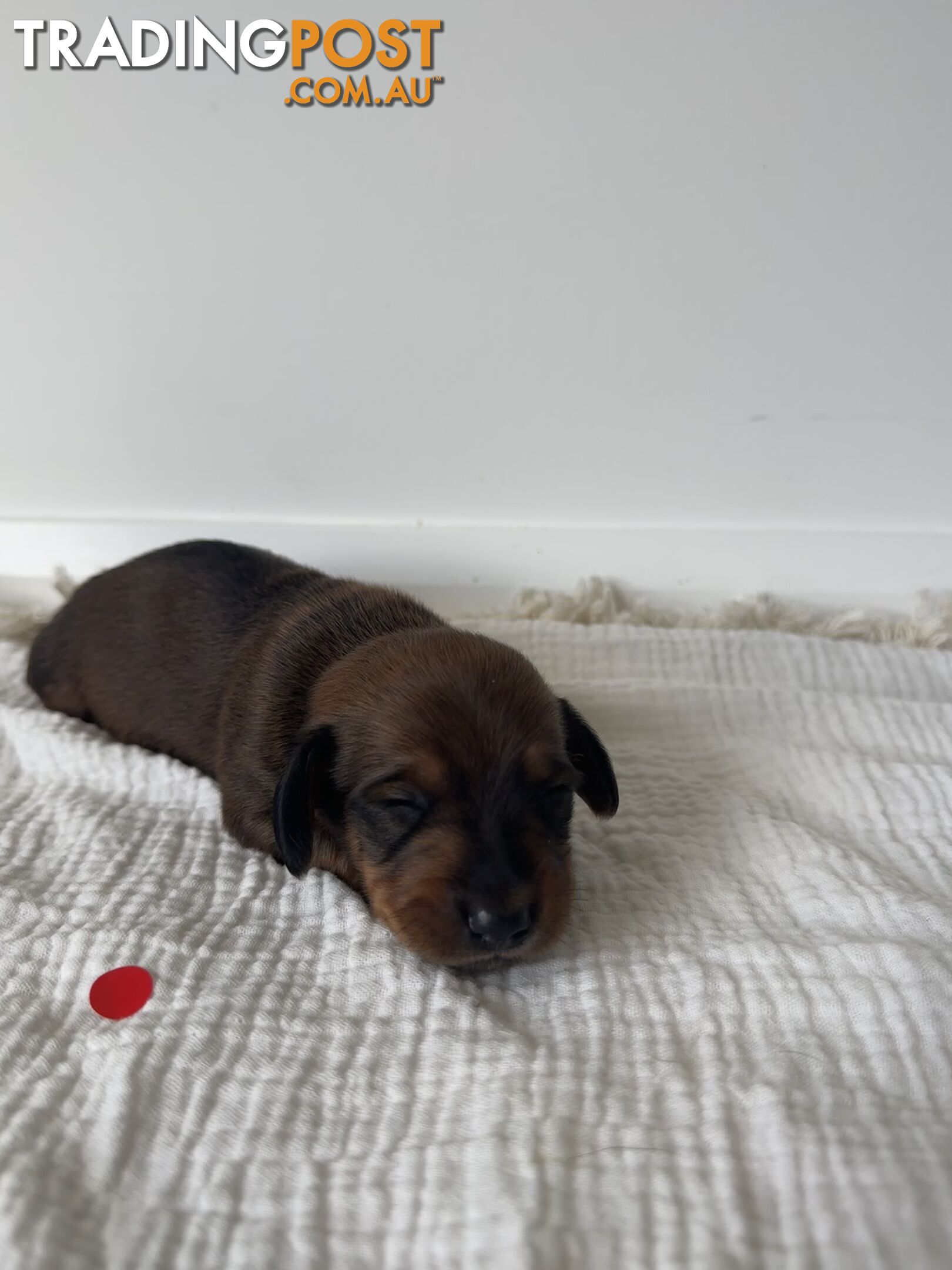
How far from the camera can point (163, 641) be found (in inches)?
76.2

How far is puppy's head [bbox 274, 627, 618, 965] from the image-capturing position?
122cm

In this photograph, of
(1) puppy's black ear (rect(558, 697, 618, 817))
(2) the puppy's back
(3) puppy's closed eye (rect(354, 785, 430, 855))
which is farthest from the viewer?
(2) the puppy's back

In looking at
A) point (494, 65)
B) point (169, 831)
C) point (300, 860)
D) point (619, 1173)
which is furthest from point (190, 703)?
point (494, 65)

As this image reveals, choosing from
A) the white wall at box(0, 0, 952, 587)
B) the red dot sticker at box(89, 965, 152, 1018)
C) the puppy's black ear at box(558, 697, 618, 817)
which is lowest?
the red dot sticker at box(89, 965, 152, 1018)

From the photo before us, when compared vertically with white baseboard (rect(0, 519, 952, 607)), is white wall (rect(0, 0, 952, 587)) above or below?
above

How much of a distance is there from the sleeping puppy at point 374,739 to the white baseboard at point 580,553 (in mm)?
629

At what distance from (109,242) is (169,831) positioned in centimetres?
155

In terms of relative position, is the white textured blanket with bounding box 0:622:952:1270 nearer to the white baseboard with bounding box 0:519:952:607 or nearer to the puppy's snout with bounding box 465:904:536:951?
the puppy's snout with bounding box 465:904:536:951

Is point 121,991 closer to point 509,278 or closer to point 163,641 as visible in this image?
point 163,641

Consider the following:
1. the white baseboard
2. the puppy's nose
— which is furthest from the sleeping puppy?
the white baseboard

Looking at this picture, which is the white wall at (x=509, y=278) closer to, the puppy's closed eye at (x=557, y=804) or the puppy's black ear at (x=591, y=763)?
the puppy's black ear at (x=591, y=763)

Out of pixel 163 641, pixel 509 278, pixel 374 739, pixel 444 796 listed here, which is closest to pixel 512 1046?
pixel 444 796

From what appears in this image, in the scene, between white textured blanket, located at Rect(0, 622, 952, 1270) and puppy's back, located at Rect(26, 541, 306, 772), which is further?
puppy's back, located at Rect(26, 541, 306, 772)

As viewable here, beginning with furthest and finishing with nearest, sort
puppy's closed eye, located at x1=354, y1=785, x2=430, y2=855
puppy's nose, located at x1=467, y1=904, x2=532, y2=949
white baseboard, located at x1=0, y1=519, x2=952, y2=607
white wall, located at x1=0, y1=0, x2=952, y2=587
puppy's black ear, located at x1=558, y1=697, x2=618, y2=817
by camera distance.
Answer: white baseboard, located at x1=0, y1=519, x2=952, y2=607, white wall, located at x1=0, y1=0, x2=952, y2=587, puppy's black ear, located at x1=558, y1=697, x2=618, y2=817, puppy's closed eye, located at x1=354, y1=785, x2=430, y2=855, puppy's nose, located at x1=467, y1=904, x2=532, y2=949
